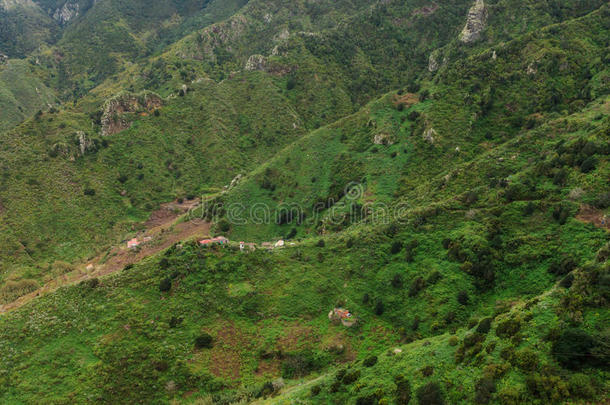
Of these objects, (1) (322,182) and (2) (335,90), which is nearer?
(1) (322,182)

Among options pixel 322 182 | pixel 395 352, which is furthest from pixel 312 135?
pixel 395 352

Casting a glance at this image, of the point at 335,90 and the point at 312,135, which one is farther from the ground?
the point at 335,90

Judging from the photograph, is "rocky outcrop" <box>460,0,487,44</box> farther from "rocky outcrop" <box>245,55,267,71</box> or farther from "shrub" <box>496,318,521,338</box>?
"shrub" <box>496,318,521,338</box>

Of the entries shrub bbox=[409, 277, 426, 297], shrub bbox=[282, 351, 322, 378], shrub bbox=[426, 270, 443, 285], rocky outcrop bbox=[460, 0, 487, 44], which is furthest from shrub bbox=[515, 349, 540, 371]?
rocky outcrop bbox=[460, 0, 487, 44]

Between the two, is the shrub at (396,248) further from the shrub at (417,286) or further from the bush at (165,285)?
the bush at (165,285)

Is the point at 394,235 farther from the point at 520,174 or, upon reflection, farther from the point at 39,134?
the point at 39,134

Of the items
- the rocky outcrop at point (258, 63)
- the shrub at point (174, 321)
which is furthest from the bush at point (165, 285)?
the rocky outcrop at point (258, 63)

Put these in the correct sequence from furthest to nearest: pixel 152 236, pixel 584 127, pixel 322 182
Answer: pixel 322 182 → pixel 152 236 → pixel 584 127

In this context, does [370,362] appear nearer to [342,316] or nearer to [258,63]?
[342,316]
